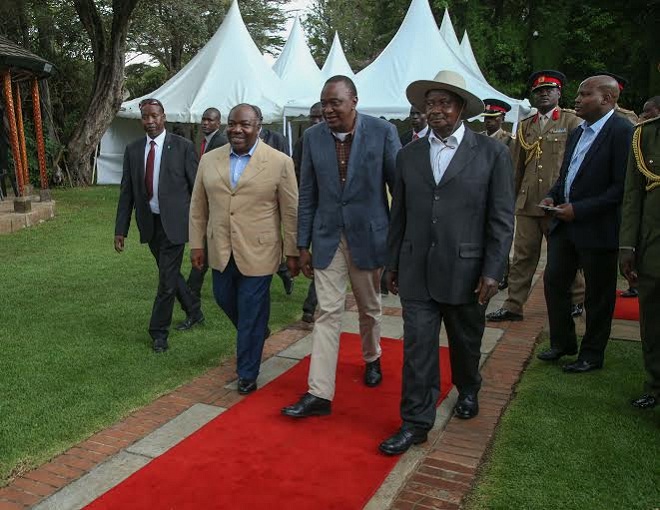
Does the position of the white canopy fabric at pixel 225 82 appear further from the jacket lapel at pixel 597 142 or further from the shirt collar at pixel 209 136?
the jacket lapel at pixel 597 142

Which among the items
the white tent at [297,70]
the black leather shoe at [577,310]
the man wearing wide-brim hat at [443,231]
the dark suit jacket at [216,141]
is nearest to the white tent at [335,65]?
the white tent at [297,70]

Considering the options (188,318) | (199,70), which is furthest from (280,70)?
(188,318)

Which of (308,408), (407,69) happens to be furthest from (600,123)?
(407,69)

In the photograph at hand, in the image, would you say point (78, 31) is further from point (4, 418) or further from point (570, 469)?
point (570, 469)

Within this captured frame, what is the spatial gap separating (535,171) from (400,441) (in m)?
3.48

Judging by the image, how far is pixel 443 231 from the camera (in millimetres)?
3572

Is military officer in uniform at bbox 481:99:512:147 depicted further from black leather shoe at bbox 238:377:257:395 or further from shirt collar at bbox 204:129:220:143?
black leather shoe at bbox 238:377:257:395

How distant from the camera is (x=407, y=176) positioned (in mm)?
3678

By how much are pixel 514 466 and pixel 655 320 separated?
132 cm

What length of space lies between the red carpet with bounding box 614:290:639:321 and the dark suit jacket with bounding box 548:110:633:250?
1.91 metres

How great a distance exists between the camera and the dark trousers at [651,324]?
395 cm

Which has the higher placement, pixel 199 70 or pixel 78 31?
pixel 78 31

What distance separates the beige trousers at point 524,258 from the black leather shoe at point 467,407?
242 cm

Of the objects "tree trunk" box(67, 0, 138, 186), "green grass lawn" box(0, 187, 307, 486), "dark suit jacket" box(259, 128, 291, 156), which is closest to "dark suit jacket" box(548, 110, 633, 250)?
"green grass lawn" box(0, 187, 307, 486)
